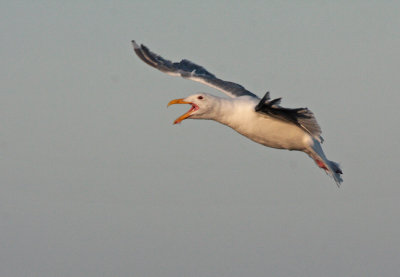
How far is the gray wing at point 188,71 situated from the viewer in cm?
2591

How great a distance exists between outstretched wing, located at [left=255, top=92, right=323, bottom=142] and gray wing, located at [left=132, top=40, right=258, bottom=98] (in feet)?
15.6

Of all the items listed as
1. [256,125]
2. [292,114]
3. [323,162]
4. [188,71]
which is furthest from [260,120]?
[188,71]

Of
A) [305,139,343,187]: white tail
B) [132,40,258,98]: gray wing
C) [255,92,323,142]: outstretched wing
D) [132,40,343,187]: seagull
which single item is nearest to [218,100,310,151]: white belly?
[132,40,343,187]: seagull

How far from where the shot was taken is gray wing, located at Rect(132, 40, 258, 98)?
2591 centimetres

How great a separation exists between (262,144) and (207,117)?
1823 millimetres

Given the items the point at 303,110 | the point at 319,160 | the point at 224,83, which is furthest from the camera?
the point at 224,83

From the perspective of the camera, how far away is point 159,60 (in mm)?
27719

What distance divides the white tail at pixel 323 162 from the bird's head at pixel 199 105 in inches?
134

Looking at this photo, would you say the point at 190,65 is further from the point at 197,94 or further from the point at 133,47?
the point at 197,94

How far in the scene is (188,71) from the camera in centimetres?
2720

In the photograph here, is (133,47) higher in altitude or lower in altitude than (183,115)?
higher

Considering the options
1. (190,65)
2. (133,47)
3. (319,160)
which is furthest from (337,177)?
(133,47)

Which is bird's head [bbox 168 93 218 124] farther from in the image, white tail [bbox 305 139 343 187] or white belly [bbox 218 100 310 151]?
white tail [bbox 305 139 343 187]

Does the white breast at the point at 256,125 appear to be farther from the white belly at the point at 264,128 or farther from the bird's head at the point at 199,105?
the bird's head at the point at 199,105
